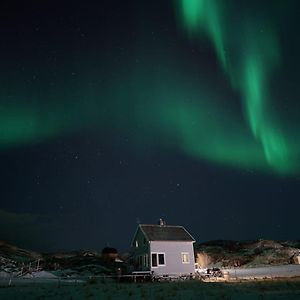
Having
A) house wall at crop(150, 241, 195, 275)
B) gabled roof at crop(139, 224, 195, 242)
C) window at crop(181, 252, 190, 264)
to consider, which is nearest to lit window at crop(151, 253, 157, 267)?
house wall at crop(150, 241, 195, 275)

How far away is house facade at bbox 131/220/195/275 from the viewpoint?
40000mm

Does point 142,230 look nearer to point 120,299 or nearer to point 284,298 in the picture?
point 120,299

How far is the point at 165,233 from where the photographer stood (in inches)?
1681

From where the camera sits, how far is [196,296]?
20.5 m

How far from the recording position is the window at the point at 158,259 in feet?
131

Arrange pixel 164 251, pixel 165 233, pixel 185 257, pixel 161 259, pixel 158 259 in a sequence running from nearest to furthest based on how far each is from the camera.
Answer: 1. pixel 158 259
2. pixel 161 259
3. pixel 164 251
4. pixel 185 257
5. pixel 165 233

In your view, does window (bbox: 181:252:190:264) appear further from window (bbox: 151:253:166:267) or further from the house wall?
Result: window (bbox: 151:253:166:267)

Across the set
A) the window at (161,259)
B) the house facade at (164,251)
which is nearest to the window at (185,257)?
the house facade at (164,251)

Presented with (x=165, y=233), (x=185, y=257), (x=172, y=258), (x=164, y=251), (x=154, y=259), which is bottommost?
(x=154, y=259)

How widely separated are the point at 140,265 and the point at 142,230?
435cm

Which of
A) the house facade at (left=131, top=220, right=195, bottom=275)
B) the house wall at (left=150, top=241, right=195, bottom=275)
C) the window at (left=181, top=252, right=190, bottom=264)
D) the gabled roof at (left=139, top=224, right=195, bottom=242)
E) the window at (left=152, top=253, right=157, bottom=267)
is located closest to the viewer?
the window at (left=152, top=253, right=157, bottom=267)

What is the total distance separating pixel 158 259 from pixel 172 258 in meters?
1.76

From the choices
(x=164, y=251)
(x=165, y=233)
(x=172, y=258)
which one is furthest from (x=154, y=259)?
(x=165, y=233)

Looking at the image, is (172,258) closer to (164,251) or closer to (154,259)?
(164,251)
